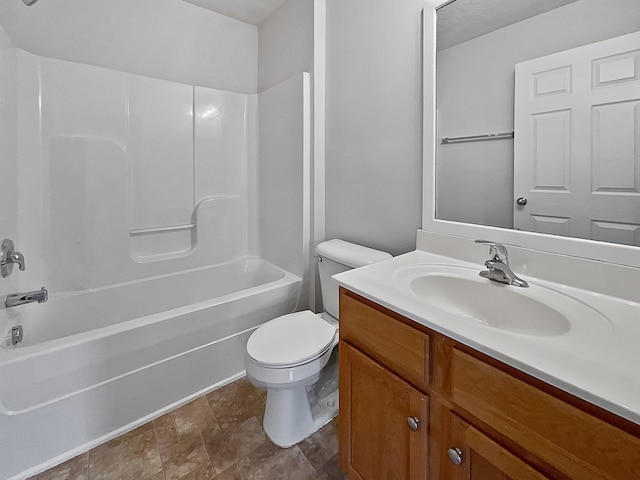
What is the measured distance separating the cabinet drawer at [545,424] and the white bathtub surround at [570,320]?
5 centimetres

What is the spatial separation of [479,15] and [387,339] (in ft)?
4.32

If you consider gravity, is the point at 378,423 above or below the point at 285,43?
below

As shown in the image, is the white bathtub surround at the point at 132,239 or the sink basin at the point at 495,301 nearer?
the sink basin at the point at 495,301

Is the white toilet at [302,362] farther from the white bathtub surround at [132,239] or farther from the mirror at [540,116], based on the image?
the mirror at [540,116]

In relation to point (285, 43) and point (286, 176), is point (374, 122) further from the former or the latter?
point (285, 43)

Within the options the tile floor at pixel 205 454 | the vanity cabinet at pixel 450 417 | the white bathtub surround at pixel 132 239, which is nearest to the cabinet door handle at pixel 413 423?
the vanity cabinet at pixel 450 417

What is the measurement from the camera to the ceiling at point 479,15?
1100mm

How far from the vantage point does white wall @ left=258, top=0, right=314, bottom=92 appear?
205cm

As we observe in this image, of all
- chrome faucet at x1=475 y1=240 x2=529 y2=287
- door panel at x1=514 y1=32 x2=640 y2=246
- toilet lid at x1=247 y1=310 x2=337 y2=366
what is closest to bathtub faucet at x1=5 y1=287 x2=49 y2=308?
toilet lid at x1=247 y1=310 x2=337 y2=366

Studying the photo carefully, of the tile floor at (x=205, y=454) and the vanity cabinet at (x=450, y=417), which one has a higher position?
the vanity cabinet at (x=450, y=417)

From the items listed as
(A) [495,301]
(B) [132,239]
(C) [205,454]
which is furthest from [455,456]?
(B) [132,239]

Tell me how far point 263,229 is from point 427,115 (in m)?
1.61

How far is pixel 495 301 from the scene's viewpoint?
40.8 inches

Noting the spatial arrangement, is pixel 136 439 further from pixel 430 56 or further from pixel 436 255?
pixel 430 56
